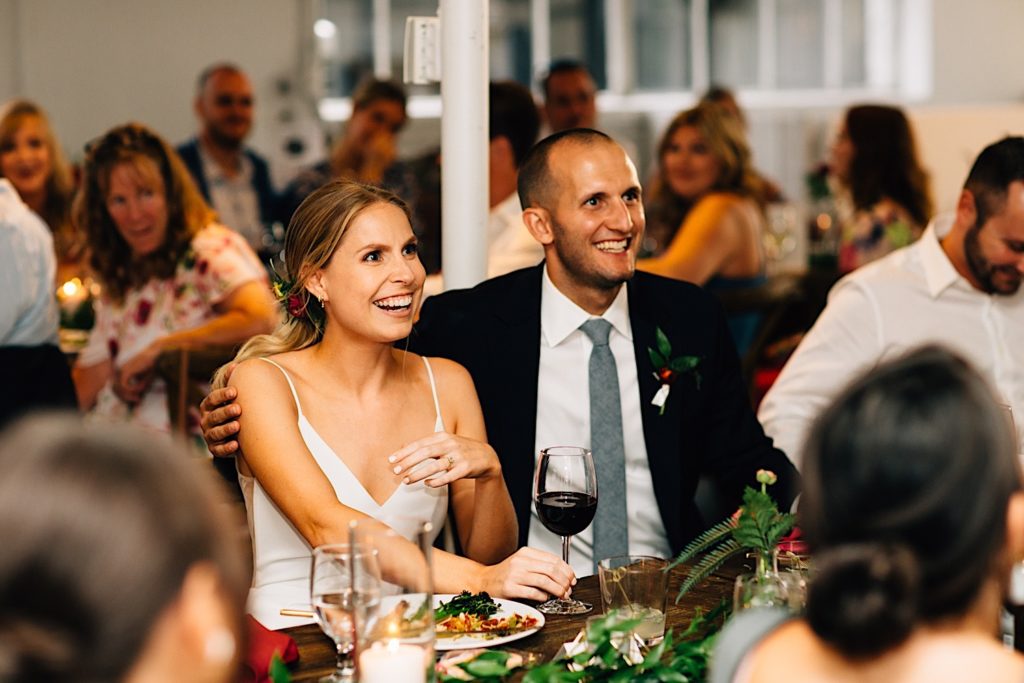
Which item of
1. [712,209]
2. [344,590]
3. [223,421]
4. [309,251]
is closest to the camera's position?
[344,590]

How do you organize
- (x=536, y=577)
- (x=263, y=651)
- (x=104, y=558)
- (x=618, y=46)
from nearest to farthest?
(x=104, y=558) < (x=263, y=651) < (x=536, y=577) < (x=618, y=46)

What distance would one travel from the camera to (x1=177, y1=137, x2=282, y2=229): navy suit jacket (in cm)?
616

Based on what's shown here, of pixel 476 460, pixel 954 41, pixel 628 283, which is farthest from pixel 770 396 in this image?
pixel 954 41

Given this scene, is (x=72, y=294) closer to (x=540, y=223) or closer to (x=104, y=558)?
(x=540, y=223)

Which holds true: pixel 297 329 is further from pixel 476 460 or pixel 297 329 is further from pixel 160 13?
pixel 160 13

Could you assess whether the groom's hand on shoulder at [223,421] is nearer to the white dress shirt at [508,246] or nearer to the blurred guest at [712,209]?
the white dress shirt at [508,246]

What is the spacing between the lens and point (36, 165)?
5020mm

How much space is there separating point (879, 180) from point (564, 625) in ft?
13.6

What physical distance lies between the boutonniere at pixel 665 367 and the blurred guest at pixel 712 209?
5.49 feet

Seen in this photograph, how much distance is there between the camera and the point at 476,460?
86.5 inches

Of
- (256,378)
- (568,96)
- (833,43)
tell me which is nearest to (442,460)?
(256,378)

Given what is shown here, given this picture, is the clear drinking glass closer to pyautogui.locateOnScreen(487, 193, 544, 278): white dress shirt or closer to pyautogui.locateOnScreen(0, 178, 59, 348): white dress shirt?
pyautogui.locateOnScreen(0, 178, 59, 348): white dress shirt

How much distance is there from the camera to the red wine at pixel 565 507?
201 cm

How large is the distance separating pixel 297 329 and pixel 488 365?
1.39ft
